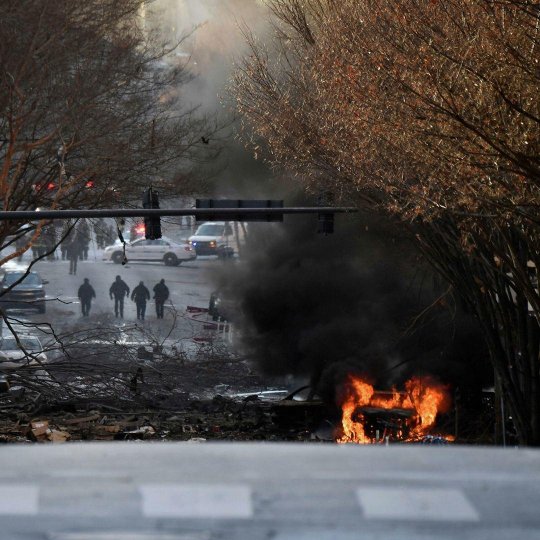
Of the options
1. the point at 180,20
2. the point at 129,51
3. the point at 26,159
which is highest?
the point at 180,20

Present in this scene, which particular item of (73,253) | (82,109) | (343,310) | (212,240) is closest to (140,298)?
(343,310)

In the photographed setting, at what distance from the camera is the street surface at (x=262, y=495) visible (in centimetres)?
160

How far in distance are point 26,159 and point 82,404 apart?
254 inches

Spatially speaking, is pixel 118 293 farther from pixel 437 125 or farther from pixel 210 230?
pixel 437 125

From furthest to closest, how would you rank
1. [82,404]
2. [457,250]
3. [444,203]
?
1. [82,404]
2. [457,250]
3. [444,203]

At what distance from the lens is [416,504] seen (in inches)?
65.9

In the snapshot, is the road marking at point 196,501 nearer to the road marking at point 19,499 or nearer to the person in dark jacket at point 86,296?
the road marking at point 19,499

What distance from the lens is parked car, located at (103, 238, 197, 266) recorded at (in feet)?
180

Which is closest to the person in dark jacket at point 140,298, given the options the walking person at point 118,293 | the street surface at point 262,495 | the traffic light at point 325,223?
the walking person at point 118,293

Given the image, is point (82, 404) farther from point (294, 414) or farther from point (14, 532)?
point (14, 532)

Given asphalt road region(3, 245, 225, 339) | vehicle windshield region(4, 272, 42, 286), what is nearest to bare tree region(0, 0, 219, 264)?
asphalt road region(3, 245, 225, 339)

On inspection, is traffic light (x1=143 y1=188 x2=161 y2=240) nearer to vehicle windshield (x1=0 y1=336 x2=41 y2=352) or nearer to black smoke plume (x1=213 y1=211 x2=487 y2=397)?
black smoke plume (x1=213 y1=211 x2=487 y2=397)

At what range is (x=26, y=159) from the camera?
80.7 feet

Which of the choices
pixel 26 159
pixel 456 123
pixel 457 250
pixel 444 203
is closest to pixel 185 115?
pixel 26 159
